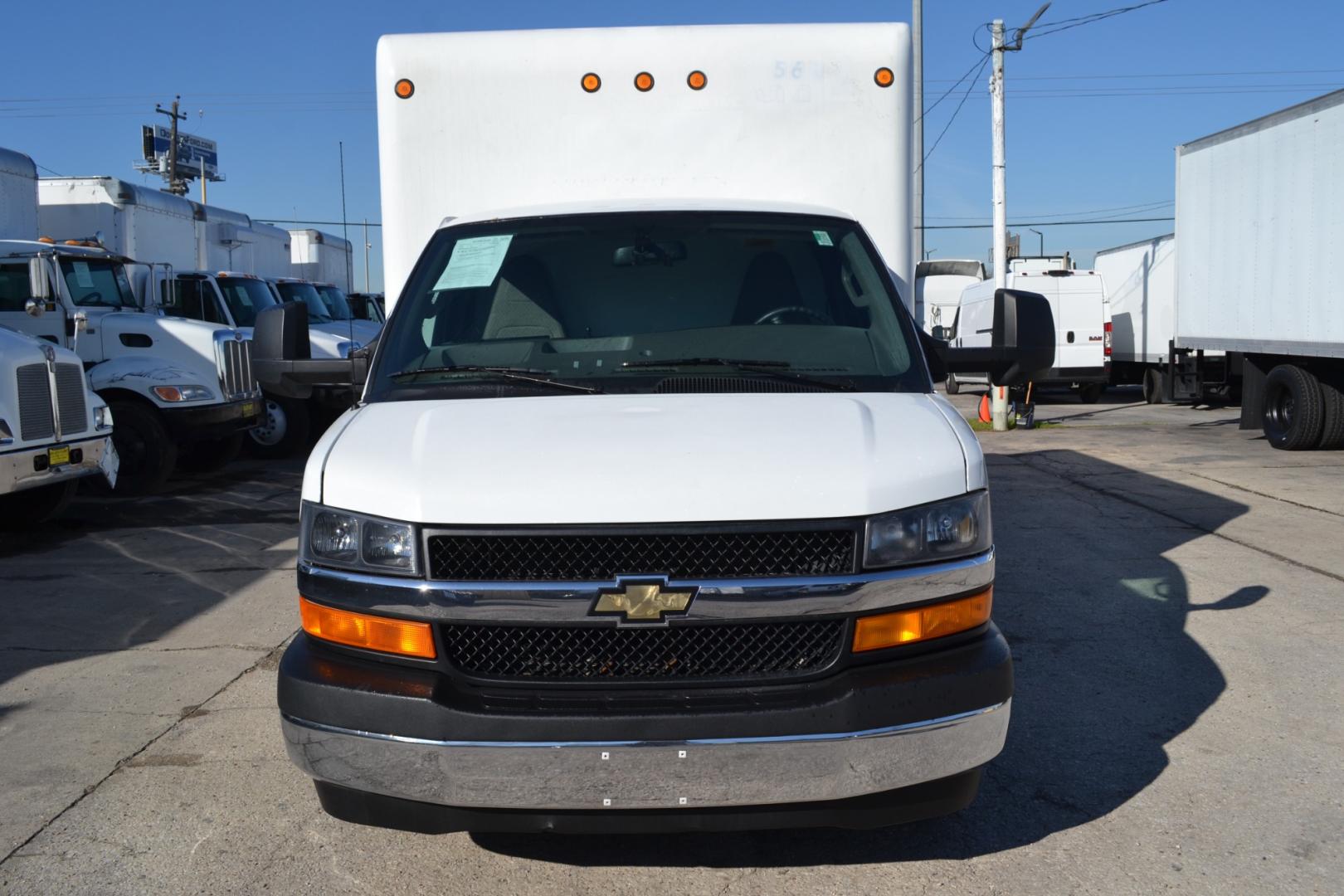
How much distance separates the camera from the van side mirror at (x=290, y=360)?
460cm

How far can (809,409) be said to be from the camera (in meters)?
3.57

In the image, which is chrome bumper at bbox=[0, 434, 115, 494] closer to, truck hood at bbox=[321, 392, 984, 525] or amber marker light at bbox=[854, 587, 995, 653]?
truck hood at bbox=[321, 392, 984, 525]

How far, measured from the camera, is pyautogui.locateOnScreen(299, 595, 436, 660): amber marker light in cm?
313

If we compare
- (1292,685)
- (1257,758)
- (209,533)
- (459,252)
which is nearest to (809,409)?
(459,252)

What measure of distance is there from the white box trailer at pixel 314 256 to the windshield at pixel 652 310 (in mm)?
18237

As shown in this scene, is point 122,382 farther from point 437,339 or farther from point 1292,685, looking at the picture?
point 1292,685

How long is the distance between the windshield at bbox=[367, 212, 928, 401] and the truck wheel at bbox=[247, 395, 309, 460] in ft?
36.2

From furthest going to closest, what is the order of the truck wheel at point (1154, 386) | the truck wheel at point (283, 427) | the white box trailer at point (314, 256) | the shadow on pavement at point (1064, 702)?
the truck wheel at point (1154, 386) < the white box trailer at point (314, 256) < the truck wheel at point (283, 427) < the shadow on pavement at point (1064, 702)

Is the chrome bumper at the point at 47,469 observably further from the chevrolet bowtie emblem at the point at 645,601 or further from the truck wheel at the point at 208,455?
the chevrolet bowtie emblem at the point at 645,601

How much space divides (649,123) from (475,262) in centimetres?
139

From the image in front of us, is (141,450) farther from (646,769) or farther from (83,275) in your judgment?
(646,769)

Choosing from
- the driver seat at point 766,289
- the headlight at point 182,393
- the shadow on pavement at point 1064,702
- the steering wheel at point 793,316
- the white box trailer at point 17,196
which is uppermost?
the white box trailer at point 17,196

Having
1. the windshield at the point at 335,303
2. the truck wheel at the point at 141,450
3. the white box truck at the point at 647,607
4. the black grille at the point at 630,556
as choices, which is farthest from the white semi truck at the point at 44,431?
the windshield at the point at 335,303

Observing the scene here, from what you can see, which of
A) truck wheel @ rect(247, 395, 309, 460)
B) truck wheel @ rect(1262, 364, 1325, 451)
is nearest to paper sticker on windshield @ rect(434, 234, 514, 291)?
truck wheel @ rect(247, 395, 309, 460)
